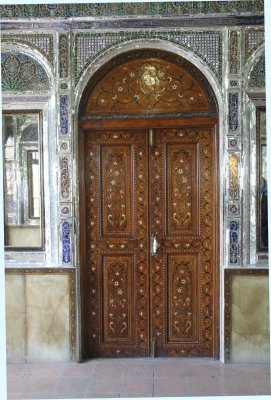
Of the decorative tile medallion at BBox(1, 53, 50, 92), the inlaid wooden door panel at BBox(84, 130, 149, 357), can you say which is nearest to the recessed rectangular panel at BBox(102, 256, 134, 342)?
the inlaid wooden door panel at BBox(84, 130, 149, 357)

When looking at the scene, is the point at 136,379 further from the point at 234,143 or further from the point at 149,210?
the point at 234,143

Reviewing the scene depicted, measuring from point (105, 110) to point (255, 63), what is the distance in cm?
139

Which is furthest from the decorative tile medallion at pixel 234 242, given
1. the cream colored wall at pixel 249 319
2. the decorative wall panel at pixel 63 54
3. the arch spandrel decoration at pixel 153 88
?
the decorative wall panel at pixel 63 54

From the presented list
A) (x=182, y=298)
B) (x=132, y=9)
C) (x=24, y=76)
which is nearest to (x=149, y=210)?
(x=182, y=298)

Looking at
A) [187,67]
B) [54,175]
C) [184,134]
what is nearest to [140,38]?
[187,67]

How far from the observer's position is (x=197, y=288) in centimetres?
427

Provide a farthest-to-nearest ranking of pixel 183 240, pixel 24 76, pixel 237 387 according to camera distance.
A: 1. pixel 183 240
2. pixel 24 76
3. pixel 237 387

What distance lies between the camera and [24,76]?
13.5 feet

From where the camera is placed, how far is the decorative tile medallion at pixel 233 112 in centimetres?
402

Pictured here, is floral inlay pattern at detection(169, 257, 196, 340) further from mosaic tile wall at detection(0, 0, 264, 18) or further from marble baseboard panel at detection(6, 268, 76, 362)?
mosaic tile wall at detection(0, 0, 264, 18)

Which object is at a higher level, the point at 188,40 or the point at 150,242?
the point at 188,40

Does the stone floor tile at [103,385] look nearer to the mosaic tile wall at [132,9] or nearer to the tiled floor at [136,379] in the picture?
the tiled floor at [136,379]

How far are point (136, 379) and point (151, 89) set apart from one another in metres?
2.52

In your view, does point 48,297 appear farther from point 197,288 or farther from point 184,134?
point 184,134
